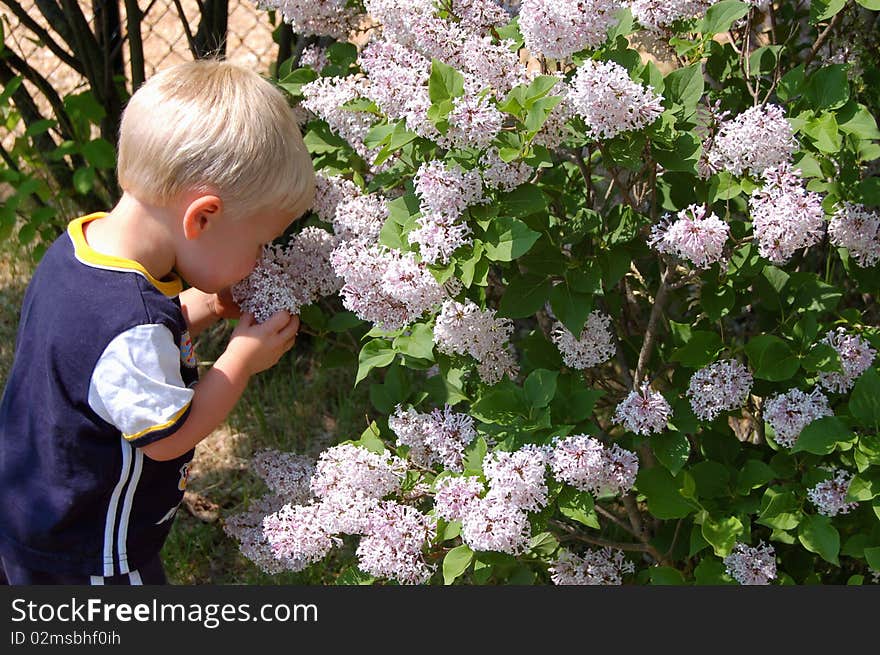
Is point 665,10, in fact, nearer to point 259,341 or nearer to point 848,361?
point 848,361

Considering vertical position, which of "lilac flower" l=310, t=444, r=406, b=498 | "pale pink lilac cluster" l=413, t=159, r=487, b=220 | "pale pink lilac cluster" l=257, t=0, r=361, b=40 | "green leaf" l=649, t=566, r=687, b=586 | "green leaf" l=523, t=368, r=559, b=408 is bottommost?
"green leaf" l=649, t=566, r=687, b=586

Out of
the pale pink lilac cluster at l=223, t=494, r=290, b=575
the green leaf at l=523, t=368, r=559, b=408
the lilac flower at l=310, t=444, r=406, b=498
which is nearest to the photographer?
the green leaf at l=523, t=368, r=559, b=408

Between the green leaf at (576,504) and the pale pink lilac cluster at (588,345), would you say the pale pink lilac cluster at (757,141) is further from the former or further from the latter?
the green leaf at (576,504)

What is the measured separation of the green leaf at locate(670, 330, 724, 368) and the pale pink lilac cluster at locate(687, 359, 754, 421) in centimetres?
2

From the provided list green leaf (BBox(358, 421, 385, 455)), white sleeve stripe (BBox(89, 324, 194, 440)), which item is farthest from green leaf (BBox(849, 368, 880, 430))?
white sleeve stripe (BBox(89, 324, 194, 440))

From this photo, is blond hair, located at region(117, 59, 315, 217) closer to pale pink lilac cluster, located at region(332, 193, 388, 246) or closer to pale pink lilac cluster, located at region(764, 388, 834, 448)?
pale pink lilac cluster, located at region(332, 193, 388, 246)

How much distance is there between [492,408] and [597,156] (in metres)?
0.77

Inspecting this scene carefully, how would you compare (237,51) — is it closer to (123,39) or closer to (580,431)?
(123,39)

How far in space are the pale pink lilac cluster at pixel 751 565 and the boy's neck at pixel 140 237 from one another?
1319mm

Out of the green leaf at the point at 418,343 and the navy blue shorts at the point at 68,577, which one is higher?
the green leaf at the point at 418,343

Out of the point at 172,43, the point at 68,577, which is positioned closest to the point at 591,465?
the point at 68,577

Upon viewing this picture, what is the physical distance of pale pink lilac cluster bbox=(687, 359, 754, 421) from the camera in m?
2.12

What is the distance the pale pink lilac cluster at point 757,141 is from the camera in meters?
1.94

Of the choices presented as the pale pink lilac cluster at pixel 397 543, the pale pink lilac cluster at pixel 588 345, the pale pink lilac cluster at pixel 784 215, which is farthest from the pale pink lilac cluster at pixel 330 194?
the pale pink lilac cluster at pixel 784 215
